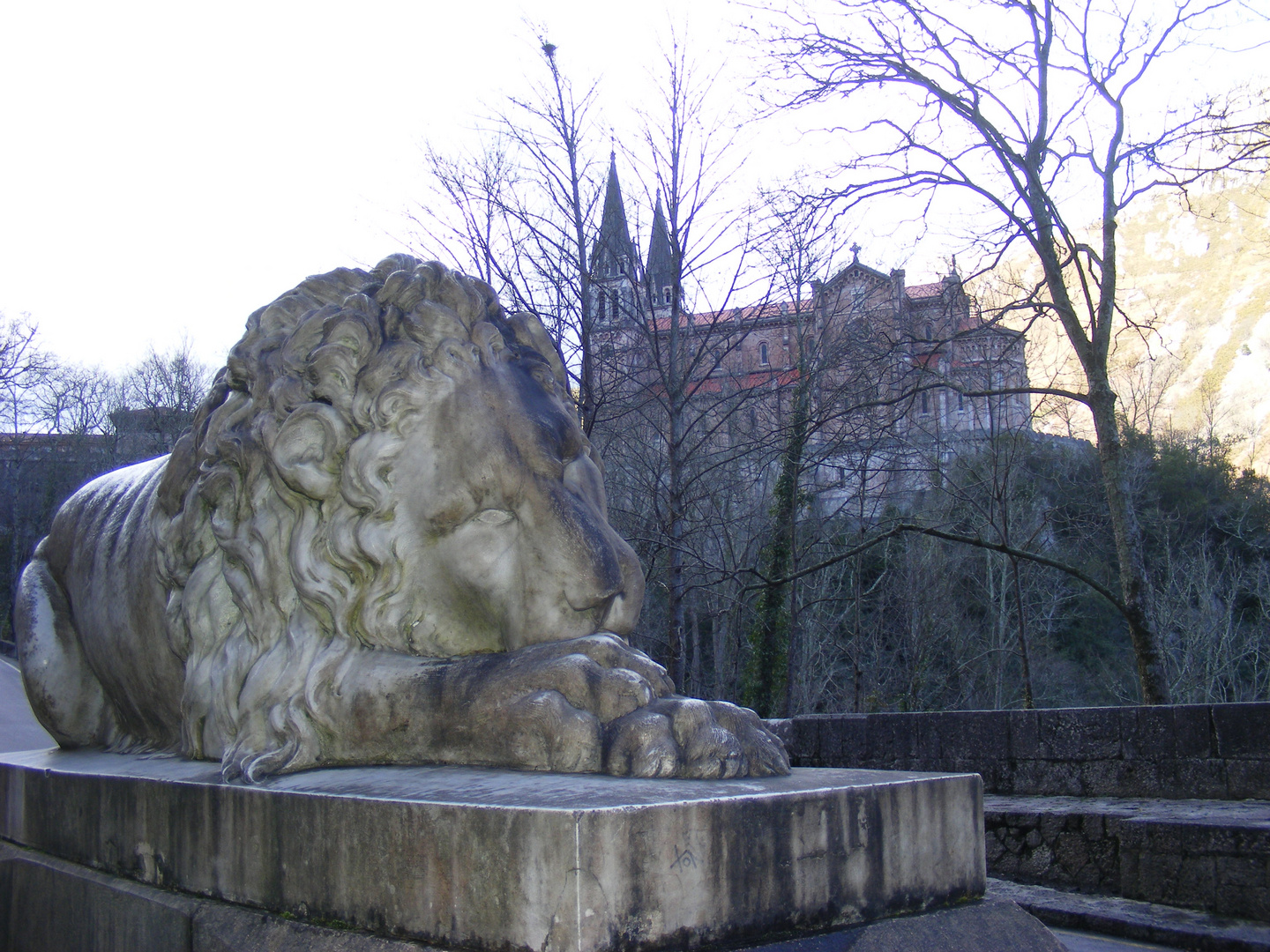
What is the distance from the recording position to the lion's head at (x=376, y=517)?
2.92m

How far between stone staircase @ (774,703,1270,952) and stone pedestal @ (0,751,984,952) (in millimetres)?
3870

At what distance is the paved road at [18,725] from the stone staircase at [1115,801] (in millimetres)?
5626

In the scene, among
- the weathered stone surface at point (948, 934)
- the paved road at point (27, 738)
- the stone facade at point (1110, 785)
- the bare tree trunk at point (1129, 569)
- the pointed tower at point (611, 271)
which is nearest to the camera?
the weathered stone surface at point (948, 934)

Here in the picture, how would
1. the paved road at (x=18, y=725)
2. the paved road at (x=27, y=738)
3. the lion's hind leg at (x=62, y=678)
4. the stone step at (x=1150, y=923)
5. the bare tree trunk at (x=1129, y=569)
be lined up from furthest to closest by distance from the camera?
the bare tree trunk at (x=1129, y=569), the paved road at (x=18, y=725), the stone step at (x=1150, y=923), the paved road at (x=27, y=738), the lion's hind leg at (x=62, y=678)

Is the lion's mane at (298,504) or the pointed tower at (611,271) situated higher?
the pointed tower at (611,271)

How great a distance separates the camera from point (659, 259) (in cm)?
1309

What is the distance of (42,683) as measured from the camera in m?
3.91

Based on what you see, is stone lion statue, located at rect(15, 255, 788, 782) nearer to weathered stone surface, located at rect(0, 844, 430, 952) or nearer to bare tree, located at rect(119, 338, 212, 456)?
weathered stone surface, located at rect(0, 844, 430, 952)

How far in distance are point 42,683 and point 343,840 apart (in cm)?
236

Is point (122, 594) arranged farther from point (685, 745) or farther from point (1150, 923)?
point (1150, 923)

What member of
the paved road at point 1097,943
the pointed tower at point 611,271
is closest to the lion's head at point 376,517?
the paved road at point 1097,943

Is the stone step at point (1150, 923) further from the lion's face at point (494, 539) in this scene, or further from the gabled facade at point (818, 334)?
the gabled facade at point (818, 334)

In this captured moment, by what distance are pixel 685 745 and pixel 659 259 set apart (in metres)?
11.3

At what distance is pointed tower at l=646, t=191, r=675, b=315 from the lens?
12.4 m
